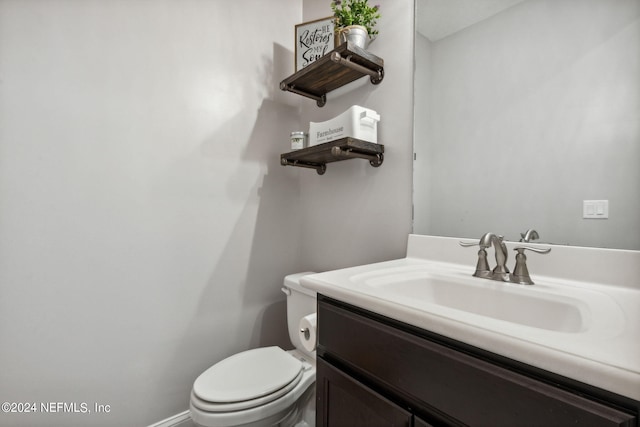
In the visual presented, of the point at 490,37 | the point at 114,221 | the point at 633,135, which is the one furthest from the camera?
the point at 114,221

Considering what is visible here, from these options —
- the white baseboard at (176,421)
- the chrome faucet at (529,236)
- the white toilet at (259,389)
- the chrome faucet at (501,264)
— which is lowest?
the white baseboard at (176,421)

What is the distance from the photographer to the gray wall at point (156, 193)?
3.29 ft

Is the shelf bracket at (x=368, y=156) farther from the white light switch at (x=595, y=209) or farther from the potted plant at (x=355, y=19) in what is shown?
the white light switch at (x=595, y=209)


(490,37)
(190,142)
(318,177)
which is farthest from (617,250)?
(190,142)

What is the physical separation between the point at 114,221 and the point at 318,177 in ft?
3.22

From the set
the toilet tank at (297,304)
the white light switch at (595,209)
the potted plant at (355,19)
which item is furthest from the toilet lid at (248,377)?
the potted plant at (355,19)

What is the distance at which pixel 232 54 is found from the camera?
147cm

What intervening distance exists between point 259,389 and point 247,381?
8cm

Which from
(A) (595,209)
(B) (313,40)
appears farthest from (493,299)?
(B) (313,40)

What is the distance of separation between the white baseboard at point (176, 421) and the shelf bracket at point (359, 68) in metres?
1.70

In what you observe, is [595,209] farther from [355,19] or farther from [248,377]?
[248,377]

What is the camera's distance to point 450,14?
3.51 feet

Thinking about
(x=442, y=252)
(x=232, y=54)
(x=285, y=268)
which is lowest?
(x=285, y=268)

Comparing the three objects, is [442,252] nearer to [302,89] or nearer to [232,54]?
[302,89]
